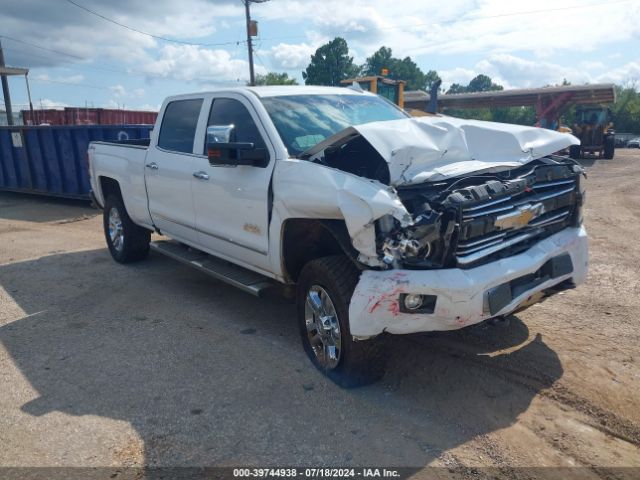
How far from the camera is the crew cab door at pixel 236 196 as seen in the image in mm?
4152

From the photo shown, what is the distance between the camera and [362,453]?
2.95 meters

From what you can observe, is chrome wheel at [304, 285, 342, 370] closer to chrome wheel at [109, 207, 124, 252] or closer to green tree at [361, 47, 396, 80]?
chrome wheel at [109, 207, 124, 252]

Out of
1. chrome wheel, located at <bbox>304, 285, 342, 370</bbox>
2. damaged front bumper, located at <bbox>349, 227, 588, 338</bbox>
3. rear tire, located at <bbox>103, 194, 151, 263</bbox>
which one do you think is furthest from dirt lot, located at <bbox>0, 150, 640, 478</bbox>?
rear tire, located at <bbox>103, 194, 151, 263</bbox>

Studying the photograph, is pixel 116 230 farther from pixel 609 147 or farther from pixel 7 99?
pixel 609 147

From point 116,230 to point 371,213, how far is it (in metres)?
5.05

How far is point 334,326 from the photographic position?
3621 mm

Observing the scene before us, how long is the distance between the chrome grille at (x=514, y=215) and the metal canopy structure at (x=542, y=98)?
23.7 m

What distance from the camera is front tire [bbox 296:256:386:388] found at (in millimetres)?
3445

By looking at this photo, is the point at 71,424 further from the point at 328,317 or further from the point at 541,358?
the point at 541,358

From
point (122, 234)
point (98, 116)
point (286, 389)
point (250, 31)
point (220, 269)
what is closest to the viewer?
point (286, 389)

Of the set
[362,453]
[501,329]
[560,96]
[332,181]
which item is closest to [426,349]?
[501,329]

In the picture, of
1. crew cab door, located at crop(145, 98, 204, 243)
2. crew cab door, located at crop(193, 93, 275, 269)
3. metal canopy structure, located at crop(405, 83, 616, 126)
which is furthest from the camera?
metal canopy structure, located at crop(405, 83, 616, 126)

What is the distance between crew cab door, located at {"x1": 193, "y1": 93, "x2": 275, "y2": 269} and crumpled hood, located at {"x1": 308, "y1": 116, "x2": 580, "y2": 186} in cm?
63
